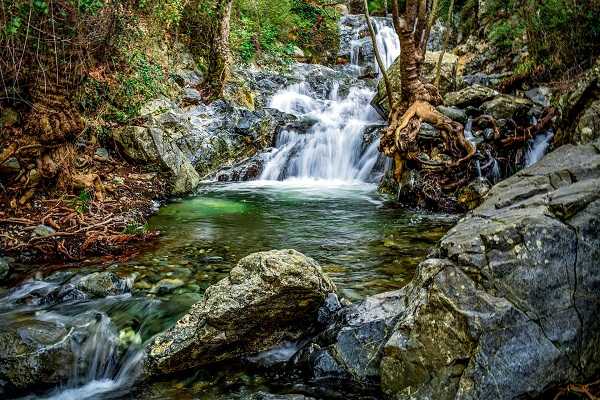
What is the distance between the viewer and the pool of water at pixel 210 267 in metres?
3.35

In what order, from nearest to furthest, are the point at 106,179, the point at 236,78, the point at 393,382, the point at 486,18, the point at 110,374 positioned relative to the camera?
the point at 393,382, the point at 110,374, the point at 106,179, the point at 236,78, the point at 486,18

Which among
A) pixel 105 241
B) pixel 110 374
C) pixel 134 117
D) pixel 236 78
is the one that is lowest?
pixel 110 374

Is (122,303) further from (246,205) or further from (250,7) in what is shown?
(250,7)

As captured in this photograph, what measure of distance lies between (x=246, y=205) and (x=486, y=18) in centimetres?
1193

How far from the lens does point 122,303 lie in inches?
168

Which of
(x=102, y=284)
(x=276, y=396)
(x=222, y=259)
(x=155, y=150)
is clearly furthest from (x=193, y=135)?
(x=276, y=396)

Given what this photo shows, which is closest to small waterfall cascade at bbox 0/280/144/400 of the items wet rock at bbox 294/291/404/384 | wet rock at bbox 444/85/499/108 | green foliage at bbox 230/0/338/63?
wet rock at bbox 294/291/404/384

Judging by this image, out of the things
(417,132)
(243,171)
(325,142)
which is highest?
(417,132)

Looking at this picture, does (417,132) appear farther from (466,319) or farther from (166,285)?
(466,319)

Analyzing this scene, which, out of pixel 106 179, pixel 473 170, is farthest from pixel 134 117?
pixel 473 170

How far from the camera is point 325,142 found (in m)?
12.0

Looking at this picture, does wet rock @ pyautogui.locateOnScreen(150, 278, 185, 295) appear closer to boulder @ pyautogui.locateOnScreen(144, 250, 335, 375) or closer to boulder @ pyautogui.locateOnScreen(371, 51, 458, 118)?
boulder @ pyautogui.locateOnScreen(144, 250, 335, 375)

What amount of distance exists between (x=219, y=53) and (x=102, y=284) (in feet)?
33.9

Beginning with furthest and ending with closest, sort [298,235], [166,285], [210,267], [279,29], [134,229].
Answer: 1. [279,29]
2. [298,235]
3. [134,229]
4. [210,267]
5. [166,285]
